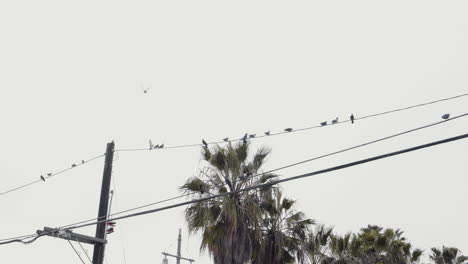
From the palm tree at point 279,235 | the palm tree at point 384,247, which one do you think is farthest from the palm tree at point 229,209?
the palm tree at point 384,247

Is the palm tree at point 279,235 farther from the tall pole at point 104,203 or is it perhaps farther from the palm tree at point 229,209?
the tall pole at point 104,203

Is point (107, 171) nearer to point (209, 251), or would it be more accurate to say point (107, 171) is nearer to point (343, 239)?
point (209, 251)

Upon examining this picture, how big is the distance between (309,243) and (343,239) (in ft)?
11.2

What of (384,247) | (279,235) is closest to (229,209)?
(279,235)

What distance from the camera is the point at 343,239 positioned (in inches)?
743

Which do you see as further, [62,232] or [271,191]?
[271,191]

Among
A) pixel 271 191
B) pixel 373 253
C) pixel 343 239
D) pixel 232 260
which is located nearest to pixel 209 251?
pixel 232 260

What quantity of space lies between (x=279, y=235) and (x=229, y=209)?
1.95m

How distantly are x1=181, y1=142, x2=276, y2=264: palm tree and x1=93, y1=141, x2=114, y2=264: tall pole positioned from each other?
2.87 meters

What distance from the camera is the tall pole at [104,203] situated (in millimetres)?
10602

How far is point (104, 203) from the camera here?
11.0 meters

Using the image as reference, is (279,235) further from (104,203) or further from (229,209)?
(104,203)

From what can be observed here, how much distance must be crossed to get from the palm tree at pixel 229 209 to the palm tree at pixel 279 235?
34 centimetres

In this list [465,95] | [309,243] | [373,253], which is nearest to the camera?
[465,95]
